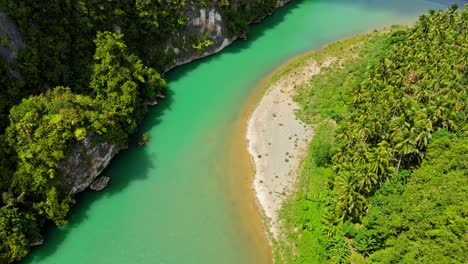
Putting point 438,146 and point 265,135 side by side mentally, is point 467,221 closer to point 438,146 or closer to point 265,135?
point 438,146

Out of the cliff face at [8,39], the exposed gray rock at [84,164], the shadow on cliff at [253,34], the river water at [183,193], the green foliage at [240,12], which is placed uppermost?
the cliff face at [8,39]

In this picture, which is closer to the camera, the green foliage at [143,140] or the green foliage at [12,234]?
the green foliage at [12,234]

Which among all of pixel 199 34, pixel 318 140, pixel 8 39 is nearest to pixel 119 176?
pixel 8 39

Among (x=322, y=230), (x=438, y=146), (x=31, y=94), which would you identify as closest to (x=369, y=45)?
(x=438, y=146)

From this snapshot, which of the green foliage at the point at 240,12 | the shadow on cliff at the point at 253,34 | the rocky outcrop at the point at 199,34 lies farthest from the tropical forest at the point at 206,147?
the green foliage at the point at 240,12

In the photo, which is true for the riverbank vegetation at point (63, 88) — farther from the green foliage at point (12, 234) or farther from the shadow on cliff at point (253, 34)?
the shadow on cliff at point (253, 34)

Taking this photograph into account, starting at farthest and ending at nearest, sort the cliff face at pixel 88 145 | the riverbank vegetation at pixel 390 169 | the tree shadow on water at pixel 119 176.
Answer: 1. the cliff face at pixel 88 145
2. the tree shadow on water at pixel 119 176
3. the riverbank vegetation at pixel 390 169

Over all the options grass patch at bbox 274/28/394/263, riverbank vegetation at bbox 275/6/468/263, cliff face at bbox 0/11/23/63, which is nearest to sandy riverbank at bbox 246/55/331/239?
grass patch at bbox 274/28/394/263

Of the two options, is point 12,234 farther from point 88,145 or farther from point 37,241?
point 88,145
